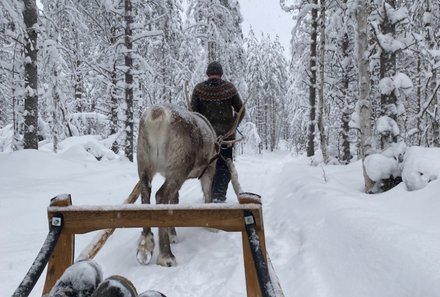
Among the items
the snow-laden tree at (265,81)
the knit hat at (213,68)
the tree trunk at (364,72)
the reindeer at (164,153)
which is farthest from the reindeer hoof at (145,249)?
the snow-laden tree at (265,81)

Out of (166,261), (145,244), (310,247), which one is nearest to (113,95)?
(145,244)

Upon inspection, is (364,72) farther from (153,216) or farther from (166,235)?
(153,216)

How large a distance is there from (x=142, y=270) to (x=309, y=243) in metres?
2.09

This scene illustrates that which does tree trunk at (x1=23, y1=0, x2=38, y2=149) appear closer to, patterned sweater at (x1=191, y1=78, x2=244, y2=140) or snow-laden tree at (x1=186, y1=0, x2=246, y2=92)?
patterned sweater at (x1=191, y1=78, x2=244, y2=140)

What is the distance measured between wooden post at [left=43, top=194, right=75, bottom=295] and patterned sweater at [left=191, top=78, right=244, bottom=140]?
480cm

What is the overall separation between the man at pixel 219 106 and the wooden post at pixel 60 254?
4.37m

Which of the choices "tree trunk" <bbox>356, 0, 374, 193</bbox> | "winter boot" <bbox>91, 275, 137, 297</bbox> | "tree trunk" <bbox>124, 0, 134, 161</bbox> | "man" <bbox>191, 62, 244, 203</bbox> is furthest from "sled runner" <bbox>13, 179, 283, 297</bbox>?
"tree trunk" <bbox>124, 0, 134, 161</bbox>

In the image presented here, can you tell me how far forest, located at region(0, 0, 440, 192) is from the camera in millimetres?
7004

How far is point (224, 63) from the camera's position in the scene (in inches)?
1028

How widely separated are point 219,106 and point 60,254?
4994 mm

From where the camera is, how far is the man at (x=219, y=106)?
6.81m

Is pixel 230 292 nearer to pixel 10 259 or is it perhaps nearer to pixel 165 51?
pixel 10 259

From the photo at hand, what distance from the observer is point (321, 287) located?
342 cm

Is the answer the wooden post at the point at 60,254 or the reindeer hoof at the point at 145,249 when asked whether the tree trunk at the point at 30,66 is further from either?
the wooden post at the point at 60,254
